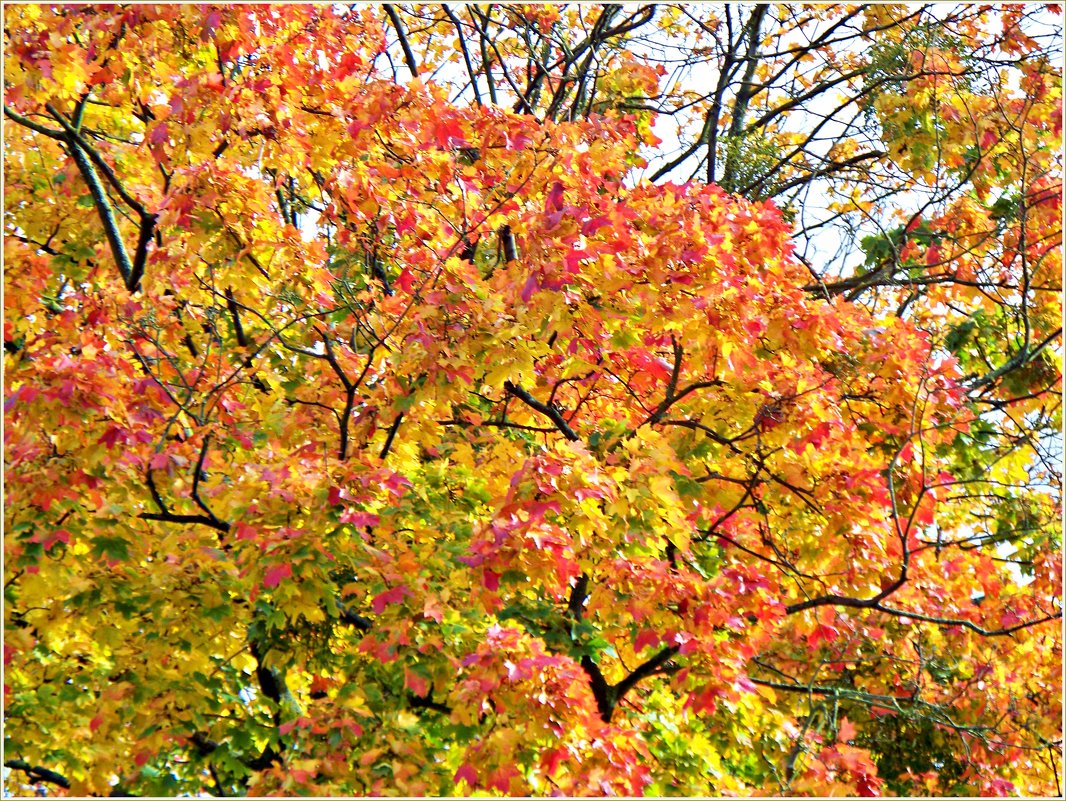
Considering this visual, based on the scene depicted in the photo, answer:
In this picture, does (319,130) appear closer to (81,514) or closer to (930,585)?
(81,514)

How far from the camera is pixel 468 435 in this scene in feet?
20.5

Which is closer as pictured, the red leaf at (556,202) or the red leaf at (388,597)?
the red leaf at (388,597)

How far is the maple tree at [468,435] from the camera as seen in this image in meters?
4.79

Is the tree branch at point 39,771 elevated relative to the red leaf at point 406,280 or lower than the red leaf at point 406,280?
lower

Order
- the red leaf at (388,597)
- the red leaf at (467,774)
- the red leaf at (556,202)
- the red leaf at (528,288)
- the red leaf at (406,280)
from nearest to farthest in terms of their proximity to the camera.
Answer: the red leaf at (467,774), the red leaf at (388,597), the red leaf at (528,288), the red leaf at (556,202), the red leaf at (406,280)

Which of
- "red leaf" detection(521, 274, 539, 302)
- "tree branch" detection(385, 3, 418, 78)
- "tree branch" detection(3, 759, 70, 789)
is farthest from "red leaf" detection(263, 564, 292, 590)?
"tree branch" detection(385, 3, 418, 78)

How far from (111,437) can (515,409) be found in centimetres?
267

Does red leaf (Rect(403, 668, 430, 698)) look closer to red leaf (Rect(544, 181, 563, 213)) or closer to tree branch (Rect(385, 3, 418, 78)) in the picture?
red leaf (Rect(544, 181, 563, 213))

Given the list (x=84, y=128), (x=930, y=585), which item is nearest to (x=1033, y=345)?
(x=930, y=585)

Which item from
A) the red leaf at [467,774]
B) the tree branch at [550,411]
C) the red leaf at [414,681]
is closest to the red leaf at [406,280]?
the tree branch at [550,411]

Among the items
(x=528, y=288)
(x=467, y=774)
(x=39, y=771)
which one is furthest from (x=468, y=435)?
(x=39, y=771)

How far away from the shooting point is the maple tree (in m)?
4.79

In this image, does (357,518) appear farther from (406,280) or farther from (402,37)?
(402,37)

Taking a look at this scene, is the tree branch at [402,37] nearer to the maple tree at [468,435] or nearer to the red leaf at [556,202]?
the maple tree at [468,435]
